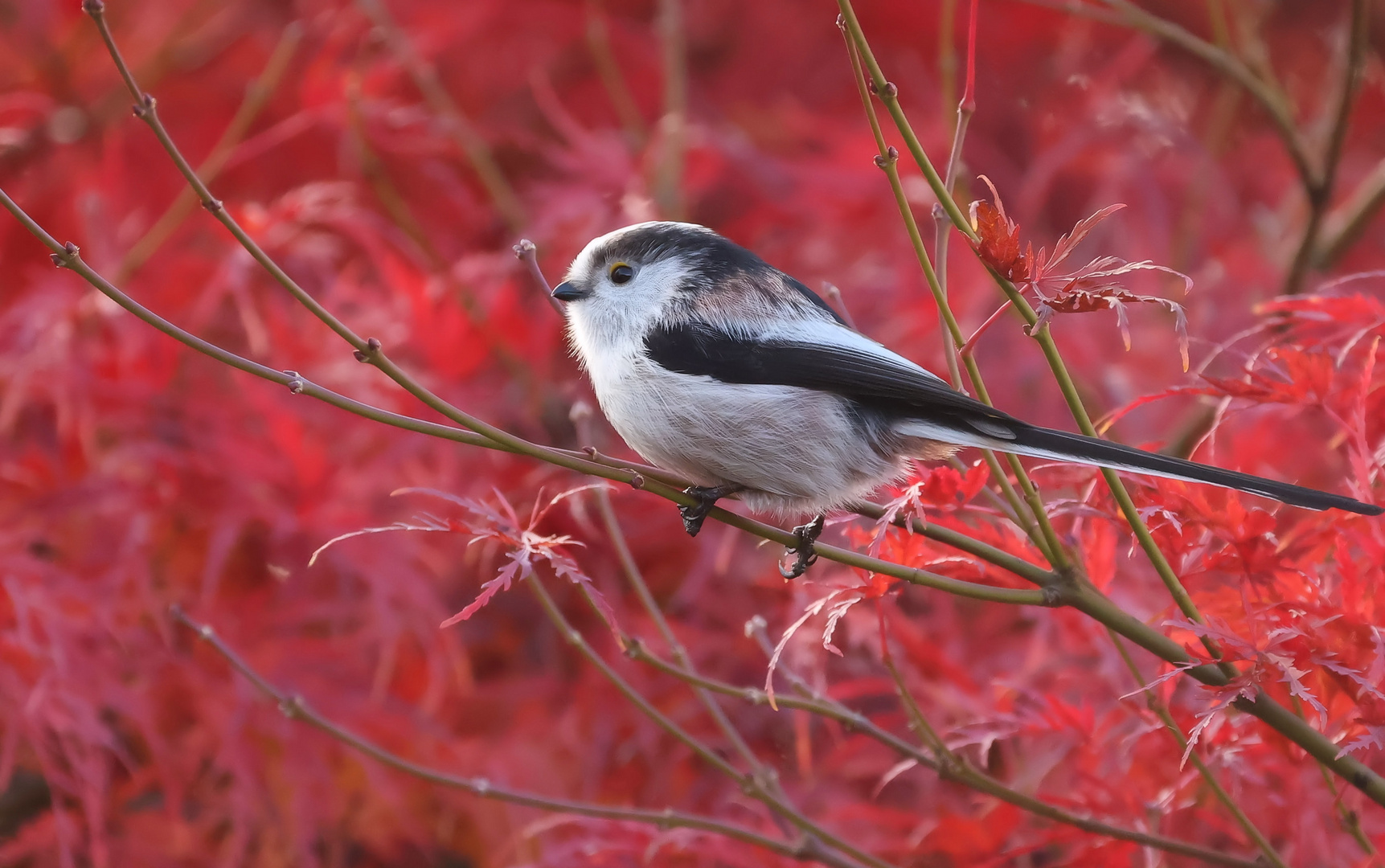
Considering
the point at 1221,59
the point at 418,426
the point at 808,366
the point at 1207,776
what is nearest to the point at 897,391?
the point at 808,366

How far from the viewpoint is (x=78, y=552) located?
8.33 ft

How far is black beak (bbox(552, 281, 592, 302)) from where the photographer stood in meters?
2.39

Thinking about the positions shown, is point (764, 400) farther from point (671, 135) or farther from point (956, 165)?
point (671, 135)

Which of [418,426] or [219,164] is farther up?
[219,164]

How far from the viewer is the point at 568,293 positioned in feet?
7.87

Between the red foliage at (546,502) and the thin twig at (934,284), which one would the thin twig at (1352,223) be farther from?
the thin twig at (934,284)

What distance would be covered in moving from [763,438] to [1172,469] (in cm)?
75

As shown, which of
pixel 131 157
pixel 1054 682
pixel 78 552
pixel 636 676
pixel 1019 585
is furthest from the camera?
pixel 131 157

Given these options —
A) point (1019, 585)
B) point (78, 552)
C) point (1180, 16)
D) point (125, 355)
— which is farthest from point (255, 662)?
point (1180, 16)

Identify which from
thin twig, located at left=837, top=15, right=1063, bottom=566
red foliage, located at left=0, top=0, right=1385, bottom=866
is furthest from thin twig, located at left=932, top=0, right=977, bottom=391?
red foliage, located at left=0, top=0, right=1385, bottom=866

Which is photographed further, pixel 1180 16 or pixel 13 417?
pixel 1180 16

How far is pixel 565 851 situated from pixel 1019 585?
3.14 ft

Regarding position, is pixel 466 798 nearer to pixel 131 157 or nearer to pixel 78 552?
pixel 78 552

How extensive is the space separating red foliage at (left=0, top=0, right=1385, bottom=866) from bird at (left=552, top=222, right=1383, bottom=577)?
134 millimetres
